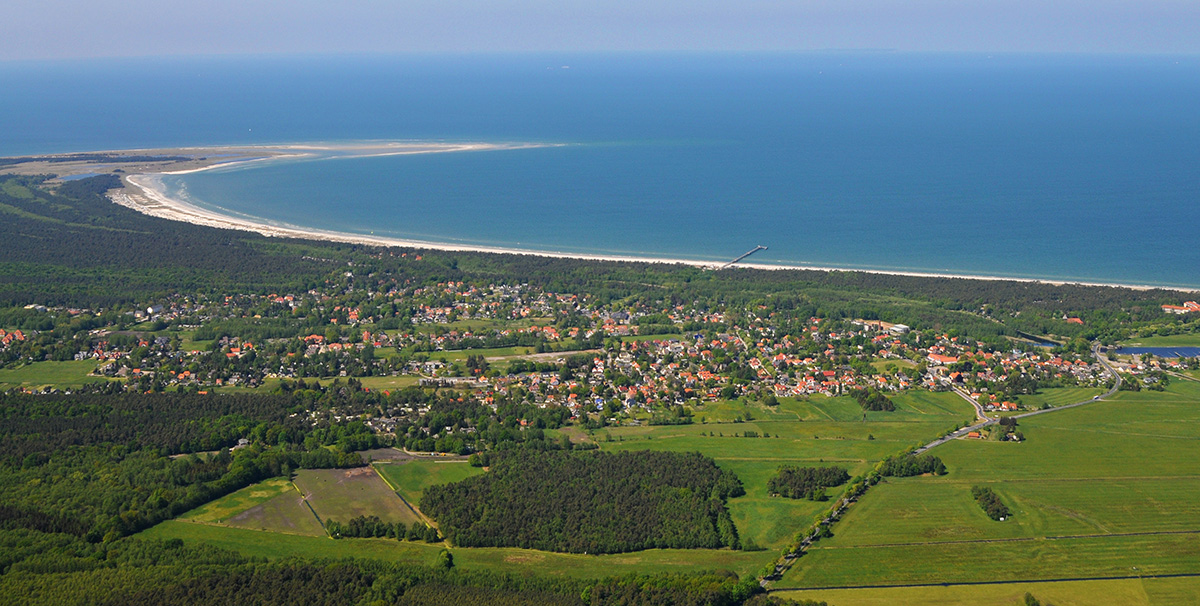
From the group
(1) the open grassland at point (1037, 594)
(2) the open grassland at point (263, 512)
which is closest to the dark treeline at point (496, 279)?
(1) the open grassland at point (1037, 594)

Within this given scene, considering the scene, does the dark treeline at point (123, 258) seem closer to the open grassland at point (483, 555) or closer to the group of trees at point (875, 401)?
the open grassland at point (483, 555)

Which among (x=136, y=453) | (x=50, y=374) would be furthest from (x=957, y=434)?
(x=50, y=374)

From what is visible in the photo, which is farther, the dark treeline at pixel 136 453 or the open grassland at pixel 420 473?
the open grassland at pixel 420 473

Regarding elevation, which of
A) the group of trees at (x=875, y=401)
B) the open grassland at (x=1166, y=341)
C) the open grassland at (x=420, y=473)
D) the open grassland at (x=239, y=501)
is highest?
the open grassland at (x=1166, y=341)

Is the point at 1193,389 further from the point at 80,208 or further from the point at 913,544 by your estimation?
the point at 80,208

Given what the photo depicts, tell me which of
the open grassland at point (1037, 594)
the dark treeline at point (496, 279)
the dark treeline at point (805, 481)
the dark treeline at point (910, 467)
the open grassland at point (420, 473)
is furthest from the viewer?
the dark treeline at point (496, 279)
